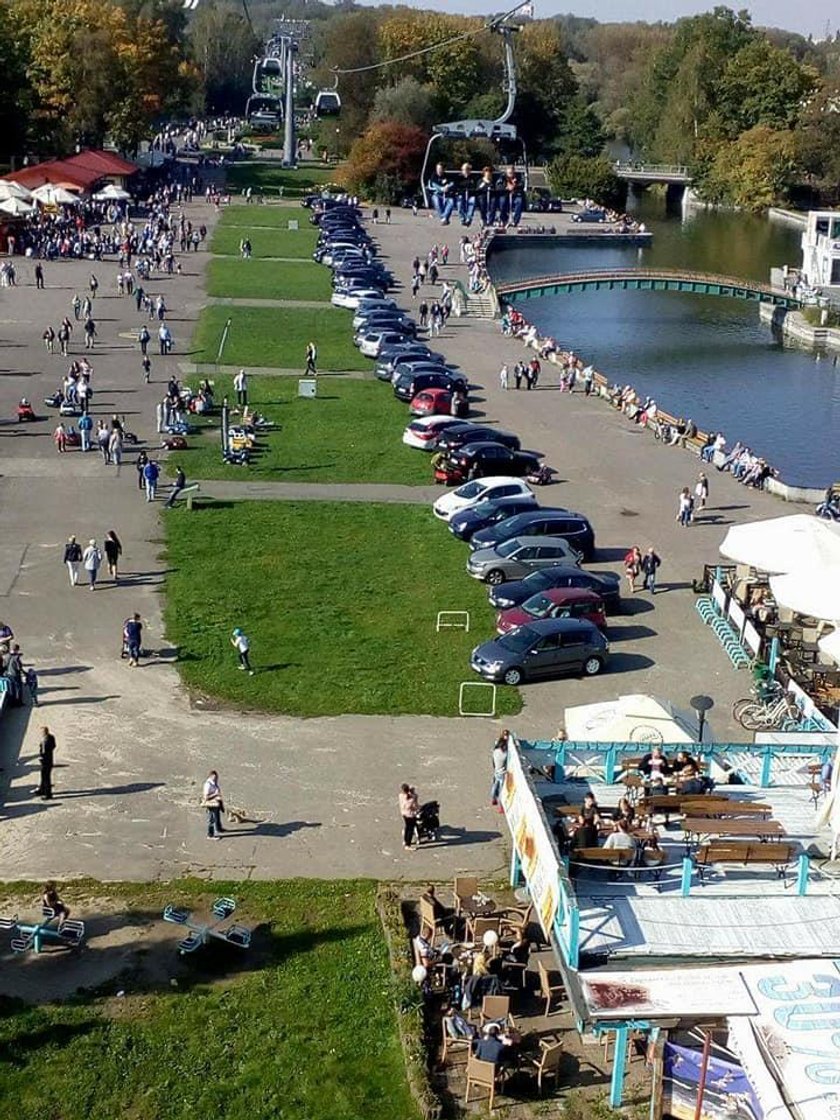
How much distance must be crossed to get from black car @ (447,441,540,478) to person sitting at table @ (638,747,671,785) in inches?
831

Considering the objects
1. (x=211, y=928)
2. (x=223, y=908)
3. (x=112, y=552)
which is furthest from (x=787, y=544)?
(x=112, y=552)

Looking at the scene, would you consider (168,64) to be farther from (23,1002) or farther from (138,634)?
(23,1002)

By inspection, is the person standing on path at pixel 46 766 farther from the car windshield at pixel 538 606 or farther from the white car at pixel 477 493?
the white car at pixel 477 493

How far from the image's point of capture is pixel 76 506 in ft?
115

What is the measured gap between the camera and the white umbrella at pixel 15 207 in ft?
238

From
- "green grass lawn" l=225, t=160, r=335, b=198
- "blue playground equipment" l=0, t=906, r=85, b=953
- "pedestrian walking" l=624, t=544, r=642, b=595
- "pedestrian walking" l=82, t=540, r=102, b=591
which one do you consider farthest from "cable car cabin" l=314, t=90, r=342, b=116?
"blue playground equipment" l=0, t=906, r=85, b=953

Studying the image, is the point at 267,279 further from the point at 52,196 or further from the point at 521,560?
the point at 521,560

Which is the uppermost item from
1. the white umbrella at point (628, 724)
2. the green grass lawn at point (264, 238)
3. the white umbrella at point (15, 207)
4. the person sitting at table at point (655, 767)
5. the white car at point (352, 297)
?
the white umbrella at point (15, 207)

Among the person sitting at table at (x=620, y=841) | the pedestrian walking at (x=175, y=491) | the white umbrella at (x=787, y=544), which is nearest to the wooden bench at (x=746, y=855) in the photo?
the person sitting at table at (x=620, y=841)

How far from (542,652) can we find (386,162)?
92179 mm

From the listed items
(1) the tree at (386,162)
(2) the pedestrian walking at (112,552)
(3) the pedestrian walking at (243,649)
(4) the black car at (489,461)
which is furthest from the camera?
(1) the tree at (386,162)

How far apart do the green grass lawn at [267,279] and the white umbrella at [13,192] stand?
10951 mm

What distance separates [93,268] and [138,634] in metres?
52.5

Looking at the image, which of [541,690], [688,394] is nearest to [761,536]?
[541,690]
